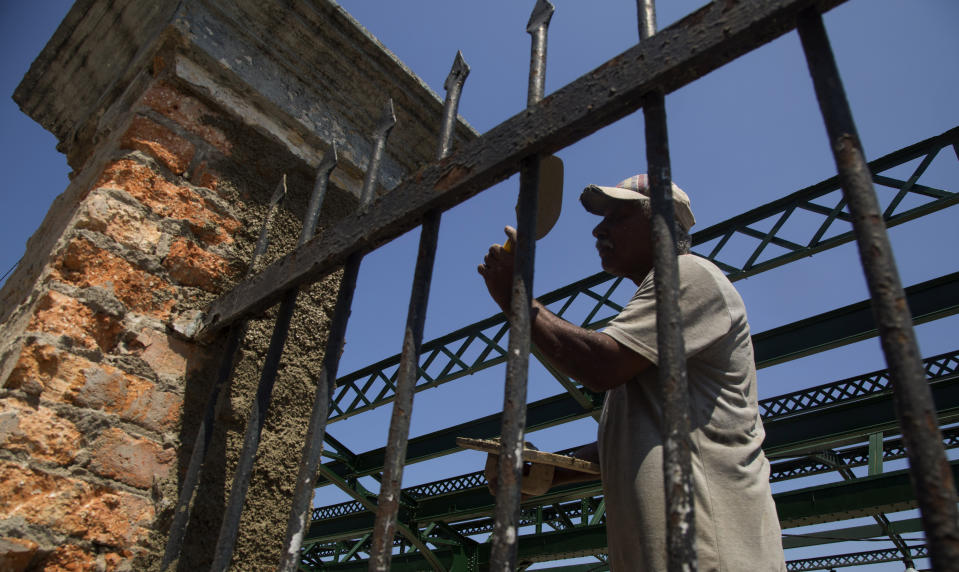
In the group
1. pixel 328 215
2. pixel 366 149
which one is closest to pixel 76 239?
pixel 328 215

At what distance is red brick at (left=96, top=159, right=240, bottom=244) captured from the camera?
7.76 feet

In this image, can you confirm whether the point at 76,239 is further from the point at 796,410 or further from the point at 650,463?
the point at 796,410

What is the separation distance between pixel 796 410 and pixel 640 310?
263 inches

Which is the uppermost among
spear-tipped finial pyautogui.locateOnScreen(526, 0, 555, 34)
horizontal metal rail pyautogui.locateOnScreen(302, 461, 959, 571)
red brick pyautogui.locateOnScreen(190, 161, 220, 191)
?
horizontal metal rail pyautogui.locateOnScreen(302, 461, 959, 571)

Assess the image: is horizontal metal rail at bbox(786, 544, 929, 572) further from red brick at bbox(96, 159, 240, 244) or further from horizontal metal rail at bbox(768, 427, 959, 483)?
red brick at bbox(96, 159, 240, 244)

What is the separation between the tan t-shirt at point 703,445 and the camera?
150cm

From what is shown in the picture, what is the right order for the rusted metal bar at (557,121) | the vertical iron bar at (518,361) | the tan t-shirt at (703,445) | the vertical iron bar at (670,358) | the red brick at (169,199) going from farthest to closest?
1. the red brick at (169,199)
2. the tan t-shirt at (703,445)
3. the rusted metal bar at (557,121)
4. the vertical iron bar at (518,361)
5. the vertical iron bar at (670,358)

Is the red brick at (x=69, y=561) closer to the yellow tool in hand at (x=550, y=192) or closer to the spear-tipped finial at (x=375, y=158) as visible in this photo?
the spear-tipped finial at (x=375, y=158)

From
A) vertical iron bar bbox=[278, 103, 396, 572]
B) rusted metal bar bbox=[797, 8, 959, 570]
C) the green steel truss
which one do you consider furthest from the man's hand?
the green steel truss

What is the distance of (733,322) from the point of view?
1.73 metres

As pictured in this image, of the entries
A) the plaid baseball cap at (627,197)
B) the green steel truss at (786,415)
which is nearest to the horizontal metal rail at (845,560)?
the green steel truss at (786,415)

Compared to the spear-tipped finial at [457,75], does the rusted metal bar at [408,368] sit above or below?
below

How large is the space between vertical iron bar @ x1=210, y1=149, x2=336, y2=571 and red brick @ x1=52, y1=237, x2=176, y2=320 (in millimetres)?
511

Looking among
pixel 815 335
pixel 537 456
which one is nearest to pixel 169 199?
pixel 537 456
